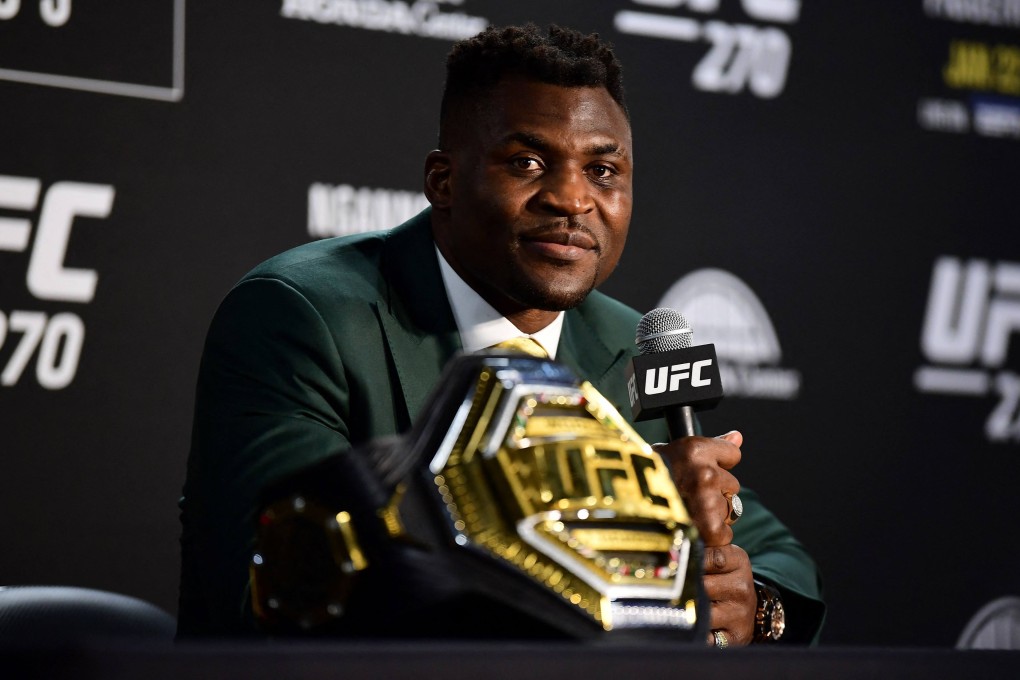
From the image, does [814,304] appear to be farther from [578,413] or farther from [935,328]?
[578,413]

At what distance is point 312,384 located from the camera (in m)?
1.27

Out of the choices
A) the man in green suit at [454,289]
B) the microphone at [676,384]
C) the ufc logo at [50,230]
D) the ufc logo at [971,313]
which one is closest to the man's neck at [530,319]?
the man in green suit at [454,289]

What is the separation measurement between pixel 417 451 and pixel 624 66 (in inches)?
63.6

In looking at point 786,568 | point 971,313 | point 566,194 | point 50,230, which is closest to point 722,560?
point 786,568

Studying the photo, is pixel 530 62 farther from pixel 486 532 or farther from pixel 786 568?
pixel 486 532

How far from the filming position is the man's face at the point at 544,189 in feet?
Result: 4.41

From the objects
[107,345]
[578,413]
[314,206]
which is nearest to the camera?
[578,413]

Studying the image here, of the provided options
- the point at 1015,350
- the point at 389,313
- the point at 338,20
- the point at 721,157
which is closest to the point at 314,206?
the point at 338,20

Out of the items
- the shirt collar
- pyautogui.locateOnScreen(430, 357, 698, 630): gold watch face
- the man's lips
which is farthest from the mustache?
pyautogui.locateOnScreen(430, 357, 698, 630): gold watch face

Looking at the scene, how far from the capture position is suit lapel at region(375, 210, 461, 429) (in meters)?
1.36

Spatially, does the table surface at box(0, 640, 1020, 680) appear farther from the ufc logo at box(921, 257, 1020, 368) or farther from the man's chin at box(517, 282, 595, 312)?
the ufc logo at box(921, 257, 1020, 368)

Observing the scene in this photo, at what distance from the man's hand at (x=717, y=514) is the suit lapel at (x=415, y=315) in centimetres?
38

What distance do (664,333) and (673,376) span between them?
4.5 inches

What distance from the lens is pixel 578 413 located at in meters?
0.74
